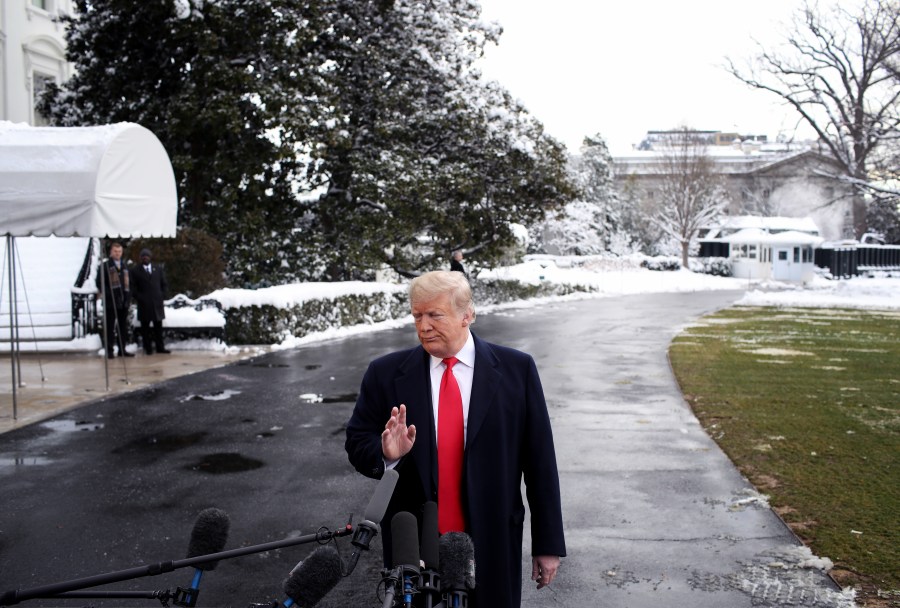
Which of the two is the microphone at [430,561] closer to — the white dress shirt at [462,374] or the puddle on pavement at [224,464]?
the white dress shirt at [462,374]

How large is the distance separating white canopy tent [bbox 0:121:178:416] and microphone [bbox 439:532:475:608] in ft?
31.2

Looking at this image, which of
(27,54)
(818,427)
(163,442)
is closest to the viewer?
(163,442)

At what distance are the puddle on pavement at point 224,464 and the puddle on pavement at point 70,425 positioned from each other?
2.18 metres

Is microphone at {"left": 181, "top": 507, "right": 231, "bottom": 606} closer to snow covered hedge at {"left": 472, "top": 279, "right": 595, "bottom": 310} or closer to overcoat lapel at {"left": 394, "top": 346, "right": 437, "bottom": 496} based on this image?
overcoat lapel at {"left": 394, "top": 346, "right": 437, "bottom": 496}

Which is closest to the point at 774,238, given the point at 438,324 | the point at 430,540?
the point at 438,324

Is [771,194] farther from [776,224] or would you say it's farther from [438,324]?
[438,324]

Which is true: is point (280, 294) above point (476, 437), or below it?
below

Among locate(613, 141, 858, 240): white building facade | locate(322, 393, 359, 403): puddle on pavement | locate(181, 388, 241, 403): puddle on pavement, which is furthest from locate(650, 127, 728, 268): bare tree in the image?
locate(181, 388, 241, 403): puddle on pavement

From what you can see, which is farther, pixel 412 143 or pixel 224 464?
pixel 412 143

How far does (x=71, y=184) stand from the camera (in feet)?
39.1

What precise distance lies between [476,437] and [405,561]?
0.95m

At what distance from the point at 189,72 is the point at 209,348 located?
31.2 ft

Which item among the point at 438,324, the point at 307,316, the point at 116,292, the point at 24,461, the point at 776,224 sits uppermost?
the point at 776,224

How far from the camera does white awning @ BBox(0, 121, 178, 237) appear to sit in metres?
11.6
